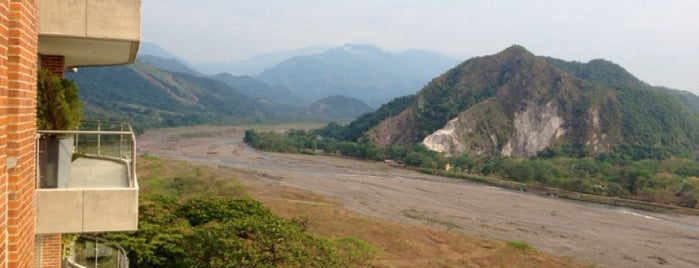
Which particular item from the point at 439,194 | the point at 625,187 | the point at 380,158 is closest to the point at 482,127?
the point at 380,158

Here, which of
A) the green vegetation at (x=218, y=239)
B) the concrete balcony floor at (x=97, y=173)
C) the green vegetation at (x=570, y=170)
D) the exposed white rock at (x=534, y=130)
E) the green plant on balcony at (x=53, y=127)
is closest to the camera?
the green plant on balcony at (x=53, y=127)

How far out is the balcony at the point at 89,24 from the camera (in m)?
6.39

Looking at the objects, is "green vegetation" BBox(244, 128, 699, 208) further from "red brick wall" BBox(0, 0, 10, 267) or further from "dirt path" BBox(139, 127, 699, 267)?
"red brick wall" BBox(0, 0, 10, 267)

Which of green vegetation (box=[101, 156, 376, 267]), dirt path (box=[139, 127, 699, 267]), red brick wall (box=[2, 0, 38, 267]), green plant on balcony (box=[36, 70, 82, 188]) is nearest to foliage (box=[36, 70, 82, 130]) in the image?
green plant on balcony (box=[36, 70, 82, 188])

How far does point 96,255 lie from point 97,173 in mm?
2674

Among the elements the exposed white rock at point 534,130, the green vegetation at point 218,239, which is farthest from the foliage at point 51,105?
the exposed white rock at point 534,130

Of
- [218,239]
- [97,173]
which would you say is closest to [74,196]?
[97,173]

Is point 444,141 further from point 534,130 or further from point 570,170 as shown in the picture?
point 570,170

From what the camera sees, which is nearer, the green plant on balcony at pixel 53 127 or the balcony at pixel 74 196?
the balcony at pixel 74 196

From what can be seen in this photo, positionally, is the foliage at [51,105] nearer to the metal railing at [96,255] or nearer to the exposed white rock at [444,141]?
the metal railing at [96,255]

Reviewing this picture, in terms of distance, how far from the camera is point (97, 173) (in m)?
7.89

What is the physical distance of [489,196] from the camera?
6153cm

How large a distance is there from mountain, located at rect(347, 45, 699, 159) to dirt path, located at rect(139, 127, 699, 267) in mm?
29499

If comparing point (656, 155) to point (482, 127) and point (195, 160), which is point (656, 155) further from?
point (195, 160)
